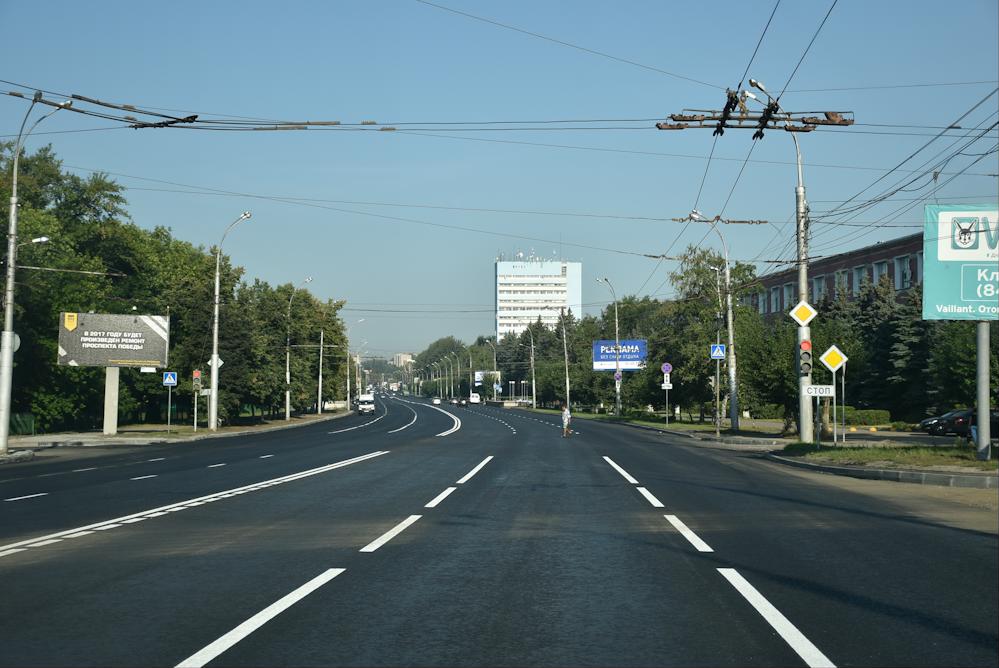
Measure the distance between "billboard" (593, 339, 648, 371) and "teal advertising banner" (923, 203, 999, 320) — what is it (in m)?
64.9

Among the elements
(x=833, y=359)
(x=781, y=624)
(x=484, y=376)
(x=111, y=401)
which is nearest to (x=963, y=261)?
(x=833, y=359)

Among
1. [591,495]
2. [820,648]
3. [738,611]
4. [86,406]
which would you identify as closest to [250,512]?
[591,495]

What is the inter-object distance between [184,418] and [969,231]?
216ft

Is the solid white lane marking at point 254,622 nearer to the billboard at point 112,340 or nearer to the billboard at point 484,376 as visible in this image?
the billboard at point 112,340

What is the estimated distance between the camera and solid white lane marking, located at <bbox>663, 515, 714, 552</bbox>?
35.5 feet

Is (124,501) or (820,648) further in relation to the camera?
(124,501)

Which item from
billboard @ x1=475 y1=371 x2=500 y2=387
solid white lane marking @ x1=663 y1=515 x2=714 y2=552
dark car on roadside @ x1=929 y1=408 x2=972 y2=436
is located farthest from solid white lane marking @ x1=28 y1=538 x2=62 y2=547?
billboard @ x1=475 y1=371 x2=500 y2=387

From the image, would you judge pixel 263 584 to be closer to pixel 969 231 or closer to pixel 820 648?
pixel 820 648

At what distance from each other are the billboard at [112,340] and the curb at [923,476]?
3680 cm

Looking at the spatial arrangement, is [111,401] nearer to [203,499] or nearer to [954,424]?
[203,499]

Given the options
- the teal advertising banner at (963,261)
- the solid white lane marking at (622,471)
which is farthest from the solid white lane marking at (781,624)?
the teal advertising banner at (963,261)

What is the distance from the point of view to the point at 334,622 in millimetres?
7086

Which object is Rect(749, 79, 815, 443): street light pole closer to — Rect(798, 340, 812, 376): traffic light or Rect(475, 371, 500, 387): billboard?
Rect(798, 340, 812, 376): traffic light

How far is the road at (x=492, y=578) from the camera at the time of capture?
251 inches
